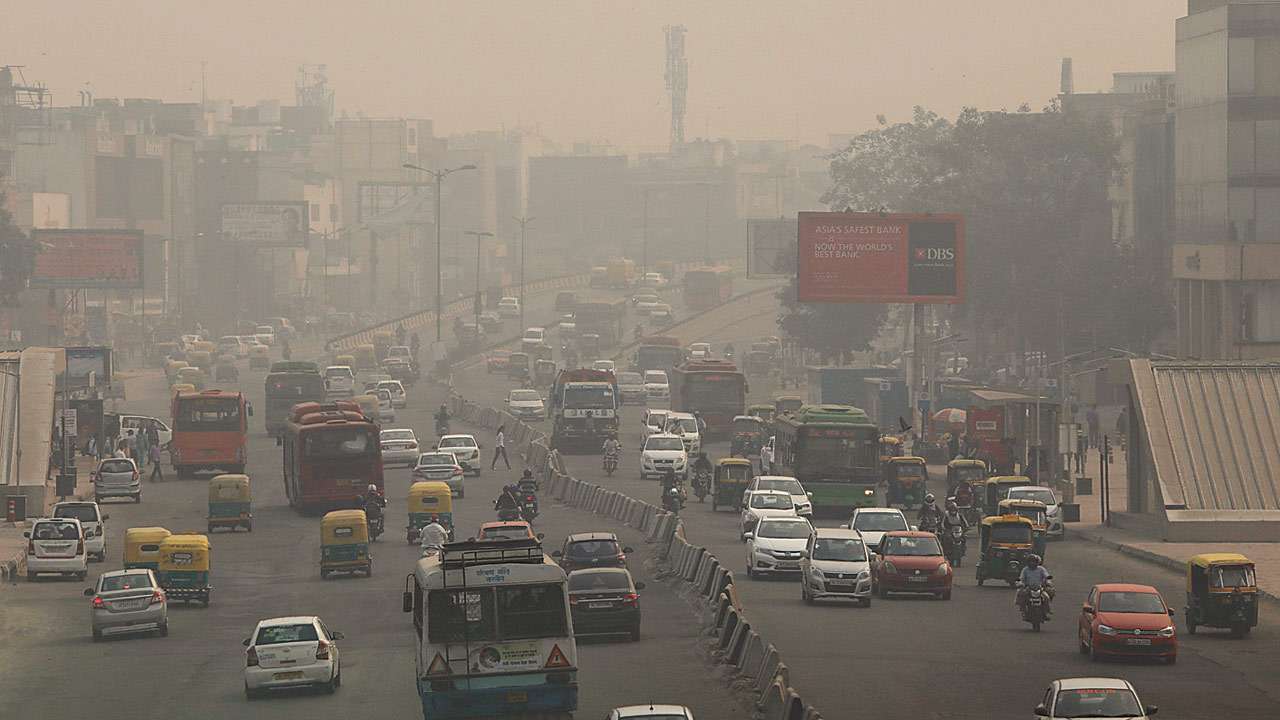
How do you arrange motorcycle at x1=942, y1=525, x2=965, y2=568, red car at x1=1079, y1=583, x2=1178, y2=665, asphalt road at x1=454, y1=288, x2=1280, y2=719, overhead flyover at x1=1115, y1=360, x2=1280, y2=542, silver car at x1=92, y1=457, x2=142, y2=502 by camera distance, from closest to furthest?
asphalt road at x1=454, y1=288, x2=1280, y2=719 < red car at x1=1079, y1=583, x2=1178, y2=665 < motorcycle at x1=942, y1=525, x2=965, y2=568 < overhead flyover at x1=1115, y1=360, x2=1280, y2=542 < silver car at x1=92, y1=457, x2=142, y2=502

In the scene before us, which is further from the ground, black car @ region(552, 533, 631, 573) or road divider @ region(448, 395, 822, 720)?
black car @ region(552, 533, 631, 573)

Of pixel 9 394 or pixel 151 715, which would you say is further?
pixel 9 394

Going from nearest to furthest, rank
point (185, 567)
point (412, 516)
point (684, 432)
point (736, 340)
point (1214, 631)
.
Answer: point (1214, 631), point (185, 567), point (412, 516), point (684, 432), point (736, 340)

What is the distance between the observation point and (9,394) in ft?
227

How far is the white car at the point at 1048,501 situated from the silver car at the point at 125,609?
75.7ft

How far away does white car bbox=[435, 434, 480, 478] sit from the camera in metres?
74.7

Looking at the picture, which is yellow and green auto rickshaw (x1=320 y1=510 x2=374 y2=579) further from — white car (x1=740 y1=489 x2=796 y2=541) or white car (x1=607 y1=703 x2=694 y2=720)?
white car (x1=607 y1=703 x2=694 y2=720)

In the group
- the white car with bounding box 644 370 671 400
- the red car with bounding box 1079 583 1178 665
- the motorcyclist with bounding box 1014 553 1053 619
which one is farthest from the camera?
the white car with bounding box 644 370 671 400

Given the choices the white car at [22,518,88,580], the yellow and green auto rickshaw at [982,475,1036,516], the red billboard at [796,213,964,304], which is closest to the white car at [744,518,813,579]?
the yellow and green auto rickshaw at [982,475,1036,516]

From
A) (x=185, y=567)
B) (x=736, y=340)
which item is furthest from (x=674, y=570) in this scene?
(x=736, y=340)

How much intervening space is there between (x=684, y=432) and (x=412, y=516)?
86.3 ft

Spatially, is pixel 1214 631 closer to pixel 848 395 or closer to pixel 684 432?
pixel 684 432

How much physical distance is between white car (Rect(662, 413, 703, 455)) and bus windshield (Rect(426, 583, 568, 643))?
52.8 metres

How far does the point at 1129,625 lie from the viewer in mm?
33438
